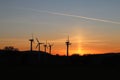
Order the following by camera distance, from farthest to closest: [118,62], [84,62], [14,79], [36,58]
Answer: [36,58] < [84,62] < [118,62] < [14,79]

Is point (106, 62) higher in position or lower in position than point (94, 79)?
higher

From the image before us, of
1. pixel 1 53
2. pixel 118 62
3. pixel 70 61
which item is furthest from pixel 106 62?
pixel 1 53

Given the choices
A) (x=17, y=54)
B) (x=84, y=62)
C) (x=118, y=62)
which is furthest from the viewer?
(x=17, y=54)

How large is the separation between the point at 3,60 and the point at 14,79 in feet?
268

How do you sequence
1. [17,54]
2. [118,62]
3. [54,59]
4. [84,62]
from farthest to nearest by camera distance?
[54,59] → [17,54] → [84,62] → [118,62]

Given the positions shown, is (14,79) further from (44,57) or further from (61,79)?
(44,57)

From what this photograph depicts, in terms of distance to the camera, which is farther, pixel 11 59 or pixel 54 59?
pixel 54 59

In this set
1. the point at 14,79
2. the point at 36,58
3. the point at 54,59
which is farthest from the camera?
the point at 54,59

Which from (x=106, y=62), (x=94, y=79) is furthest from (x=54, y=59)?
(x=94, y=79)

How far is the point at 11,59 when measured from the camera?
121875 millimetres

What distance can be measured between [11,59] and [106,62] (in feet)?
119

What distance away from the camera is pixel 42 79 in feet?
134

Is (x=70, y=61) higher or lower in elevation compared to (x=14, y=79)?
higher

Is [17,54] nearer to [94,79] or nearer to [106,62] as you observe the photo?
[106,62]
